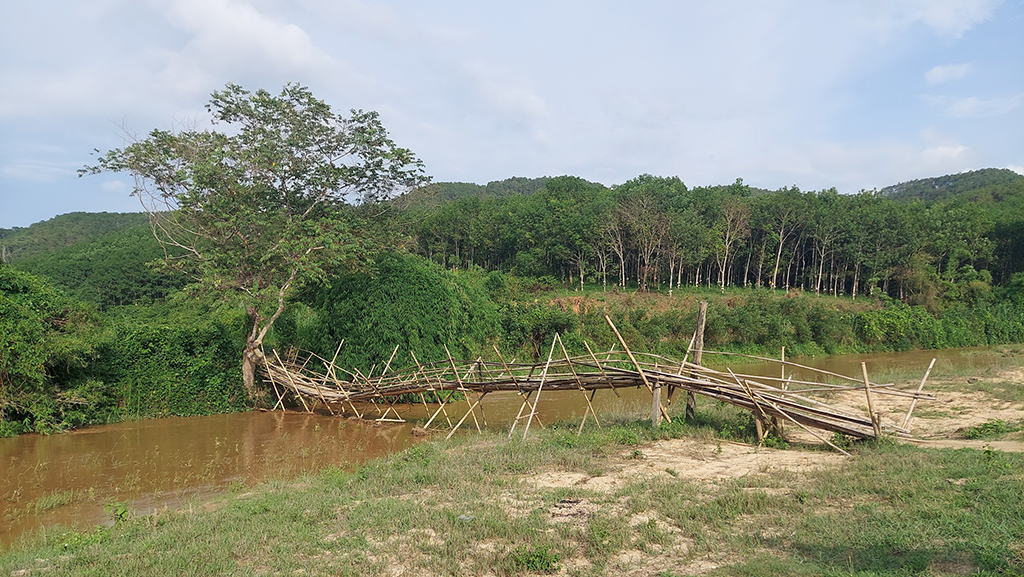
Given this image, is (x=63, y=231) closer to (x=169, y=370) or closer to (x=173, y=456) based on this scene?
(x=169, y=370)

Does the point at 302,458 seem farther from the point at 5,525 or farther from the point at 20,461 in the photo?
the point at 20,461

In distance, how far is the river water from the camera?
8539 mm

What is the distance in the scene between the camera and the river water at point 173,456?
854 cm

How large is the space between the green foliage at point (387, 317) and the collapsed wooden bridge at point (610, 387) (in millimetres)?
583

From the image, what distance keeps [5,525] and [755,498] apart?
32.7 feet

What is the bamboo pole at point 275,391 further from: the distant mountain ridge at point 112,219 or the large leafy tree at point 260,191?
the distant mountain ridge at point 112,219

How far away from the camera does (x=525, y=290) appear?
120 ft

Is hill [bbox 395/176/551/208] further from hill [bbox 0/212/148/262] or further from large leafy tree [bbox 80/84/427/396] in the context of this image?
large leafy tree [bbox 80/84/427/396]

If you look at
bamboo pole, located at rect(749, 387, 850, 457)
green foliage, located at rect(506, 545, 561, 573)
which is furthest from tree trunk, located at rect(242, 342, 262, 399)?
bamboo pole, located at rect(749, 387, 850, 457)

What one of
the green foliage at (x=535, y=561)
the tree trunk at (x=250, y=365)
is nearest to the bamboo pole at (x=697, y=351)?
the green foliage at (x=535, y=561)

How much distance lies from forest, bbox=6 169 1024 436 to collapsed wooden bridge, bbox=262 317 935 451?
130cm

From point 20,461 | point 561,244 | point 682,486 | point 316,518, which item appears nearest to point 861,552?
point 682,486

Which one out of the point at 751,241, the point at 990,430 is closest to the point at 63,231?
the point at 751,241

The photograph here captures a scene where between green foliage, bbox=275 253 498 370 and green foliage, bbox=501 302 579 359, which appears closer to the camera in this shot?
green foliage, bbox=275 253 498 370
